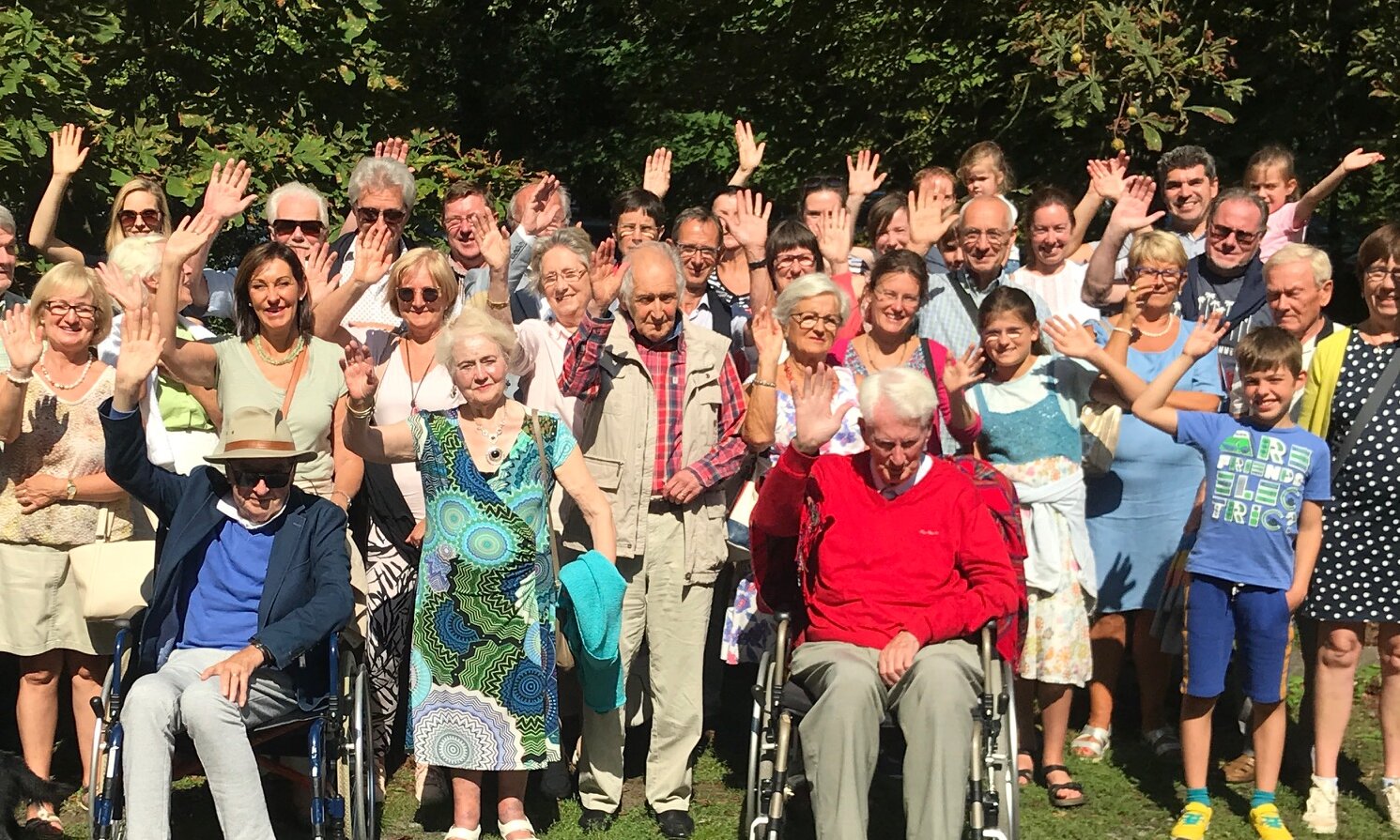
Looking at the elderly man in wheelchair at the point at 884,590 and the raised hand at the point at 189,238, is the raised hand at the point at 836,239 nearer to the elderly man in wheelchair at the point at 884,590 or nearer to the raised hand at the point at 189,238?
the elderly man in wheelchair at the point at 884,590

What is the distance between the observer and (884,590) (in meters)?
5.97

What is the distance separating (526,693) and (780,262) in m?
2.45

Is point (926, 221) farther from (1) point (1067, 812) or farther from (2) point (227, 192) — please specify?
(2) point (227, 192)

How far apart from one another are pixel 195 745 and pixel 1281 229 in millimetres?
5393

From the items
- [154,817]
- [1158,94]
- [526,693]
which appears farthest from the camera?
[1158,94]

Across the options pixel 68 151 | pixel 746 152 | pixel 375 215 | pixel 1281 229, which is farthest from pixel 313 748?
pixel 1281 229

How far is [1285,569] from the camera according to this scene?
6.51 meters

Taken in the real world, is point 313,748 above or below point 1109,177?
below

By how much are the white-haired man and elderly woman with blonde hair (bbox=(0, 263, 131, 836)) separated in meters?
1.77

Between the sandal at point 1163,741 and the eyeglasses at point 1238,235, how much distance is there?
2118mm

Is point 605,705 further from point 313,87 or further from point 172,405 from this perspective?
point 313,87

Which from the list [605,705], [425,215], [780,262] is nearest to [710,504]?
[605,705]

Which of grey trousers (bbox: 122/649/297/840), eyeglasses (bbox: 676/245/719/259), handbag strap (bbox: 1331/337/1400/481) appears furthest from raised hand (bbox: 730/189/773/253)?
grey trousers (bbox: 122/649/297/840)

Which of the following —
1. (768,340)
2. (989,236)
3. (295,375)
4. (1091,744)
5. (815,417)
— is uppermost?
(989,236)
